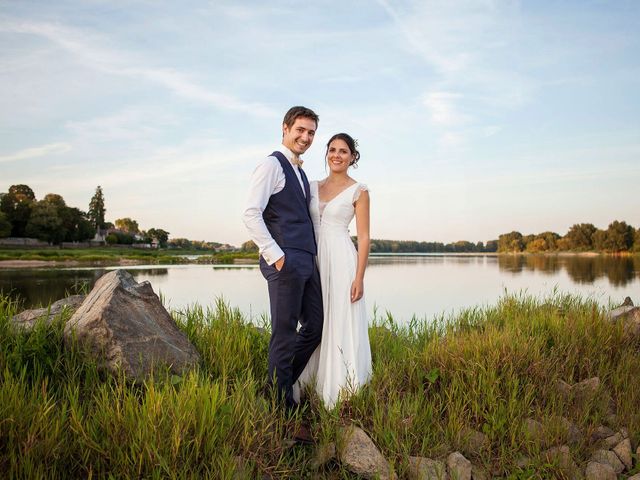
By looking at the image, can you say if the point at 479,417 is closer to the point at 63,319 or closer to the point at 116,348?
the point at 116,348

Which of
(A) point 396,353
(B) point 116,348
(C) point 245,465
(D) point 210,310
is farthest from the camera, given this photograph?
(D) point 210,310

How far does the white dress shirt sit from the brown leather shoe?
1.32m

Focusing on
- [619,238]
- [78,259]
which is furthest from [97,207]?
[619,238]

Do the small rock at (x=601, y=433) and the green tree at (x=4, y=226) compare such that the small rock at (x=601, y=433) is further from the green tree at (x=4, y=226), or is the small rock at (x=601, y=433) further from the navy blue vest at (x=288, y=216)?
the green tree at (x=4, y=226)

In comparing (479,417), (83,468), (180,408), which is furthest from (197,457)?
(479,417)

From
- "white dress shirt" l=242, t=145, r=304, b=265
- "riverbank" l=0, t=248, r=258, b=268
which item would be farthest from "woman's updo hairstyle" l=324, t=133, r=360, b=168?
"riverbank" l=0, t=248, r=258, b=268

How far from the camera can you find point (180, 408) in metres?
2.79

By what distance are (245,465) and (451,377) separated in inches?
86.5

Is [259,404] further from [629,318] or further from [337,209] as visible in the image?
[629,318]

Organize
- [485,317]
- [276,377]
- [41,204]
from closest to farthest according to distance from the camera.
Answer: [276,377] < [485,317] < [41,204]

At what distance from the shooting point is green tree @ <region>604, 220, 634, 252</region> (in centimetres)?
6125

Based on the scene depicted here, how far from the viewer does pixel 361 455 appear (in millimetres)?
3314

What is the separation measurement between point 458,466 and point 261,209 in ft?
7.83

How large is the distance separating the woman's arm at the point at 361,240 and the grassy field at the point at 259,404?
79cm
